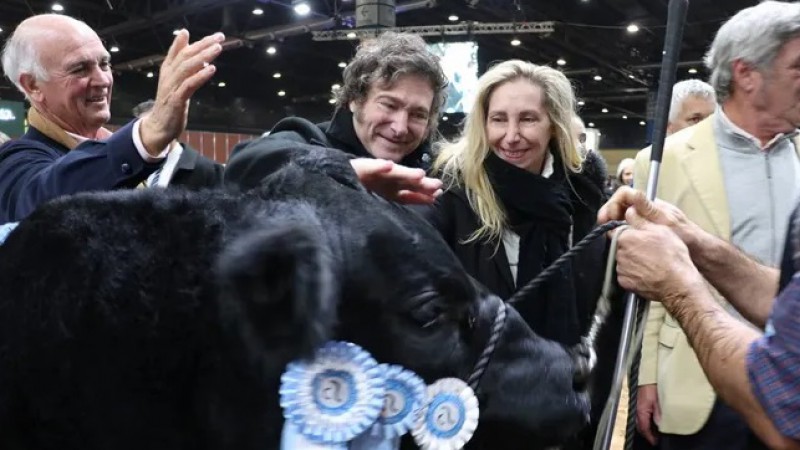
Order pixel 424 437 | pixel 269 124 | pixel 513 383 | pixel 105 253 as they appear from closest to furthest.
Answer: pixel 105 253
pixel 424 437
pixel 513 383
pixel 269 124

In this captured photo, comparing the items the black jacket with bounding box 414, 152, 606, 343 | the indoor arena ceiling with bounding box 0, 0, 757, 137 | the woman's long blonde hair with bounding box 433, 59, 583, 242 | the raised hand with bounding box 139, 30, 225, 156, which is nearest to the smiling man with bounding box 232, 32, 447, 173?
the woman's long blonde hair with bounding box 433, 59, 583, 242

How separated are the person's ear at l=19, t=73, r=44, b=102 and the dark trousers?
199 centimetres

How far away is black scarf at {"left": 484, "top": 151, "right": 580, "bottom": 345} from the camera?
184 cm

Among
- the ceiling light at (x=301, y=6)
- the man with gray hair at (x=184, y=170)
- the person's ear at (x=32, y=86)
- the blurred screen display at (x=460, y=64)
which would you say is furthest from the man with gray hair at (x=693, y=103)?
the ceiling light at (x=301, y=6)

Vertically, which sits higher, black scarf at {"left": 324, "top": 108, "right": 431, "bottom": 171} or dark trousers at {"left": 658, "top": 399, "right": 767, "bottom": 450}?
black scarf at {"left": 324, "top": 108, "right": 431, "bottom": 171}

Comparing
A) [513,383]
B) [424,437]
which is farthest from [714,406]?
[424,437]

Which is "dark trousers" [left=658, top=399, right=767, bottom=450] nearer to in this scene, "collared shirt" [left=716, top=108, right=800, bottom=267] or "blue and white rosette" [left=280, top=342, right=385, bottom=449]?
"collared shirt" [left=716, top=108, right=800, bottom=267]

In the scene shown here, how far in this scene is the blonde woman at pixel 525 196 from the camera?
185 centimetres

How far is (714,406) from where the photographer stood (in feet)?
6.18

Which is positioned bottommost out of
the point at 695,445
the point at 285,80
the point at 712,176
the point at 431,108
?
the point at 695,445

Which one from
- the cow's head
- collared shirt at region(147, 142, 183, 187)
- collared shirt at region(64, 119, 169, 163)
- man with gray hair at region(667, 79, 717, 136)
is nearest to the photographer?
the cow's head

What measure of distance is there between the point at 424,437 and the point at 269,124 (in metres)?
21.3

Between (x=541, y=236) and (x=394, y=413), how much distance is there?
933 mm

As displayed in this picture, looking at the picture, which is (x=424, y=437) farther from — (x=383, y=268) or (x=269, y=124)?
(x=269, y=124)
